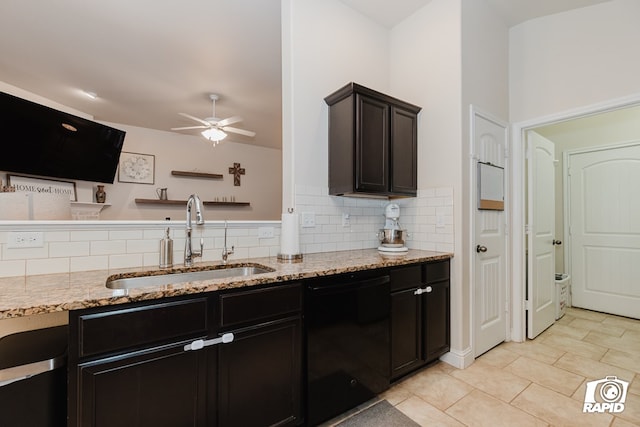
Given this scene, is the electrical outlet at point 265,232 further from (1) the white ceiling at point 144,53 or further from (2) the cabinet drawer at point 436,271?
(1) the white ceiling at point 144,53

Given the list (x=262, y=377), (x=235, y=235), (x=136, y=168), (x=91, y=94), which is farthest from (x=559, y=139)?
(x=136, y=168)

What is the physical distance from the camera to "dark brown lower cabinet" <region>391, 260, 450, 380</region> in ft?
6.62

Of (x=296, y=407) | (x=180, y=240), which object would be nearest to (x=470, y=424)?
(x=296, y=407)

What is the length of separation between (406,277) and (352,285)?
0.54 meters

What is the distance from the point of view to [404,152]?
2592 millimetres

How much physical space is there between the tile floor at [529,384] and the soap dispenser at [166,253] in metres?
1.68

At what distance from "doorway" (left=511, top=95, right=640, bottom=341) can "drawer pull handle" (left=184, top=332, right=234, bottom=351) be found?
2.82 metres

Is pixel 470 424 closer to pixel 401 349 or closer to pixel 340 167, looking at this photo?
pixel 401 349

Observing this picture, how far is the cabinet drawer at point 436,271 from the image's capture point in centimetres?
223

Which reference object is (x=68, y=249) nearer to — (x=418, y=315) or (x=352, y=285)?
(x=352, y=285)

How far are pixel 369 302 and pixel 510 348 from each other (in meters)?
1.86

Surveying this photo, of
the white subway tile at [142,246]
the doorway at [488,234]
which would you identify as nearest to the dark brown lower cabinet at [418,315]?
the doorway at [488,234]

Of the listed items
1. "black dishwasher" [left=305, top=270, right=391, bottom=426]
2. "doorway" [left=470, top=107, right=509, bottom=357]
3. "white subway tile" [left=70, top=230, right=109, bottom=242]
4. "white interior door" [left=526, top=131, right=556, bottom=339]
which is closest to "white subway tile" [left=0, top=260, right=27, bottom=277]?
"white subway tile" [left=70, top=230, right=109, bottom=242]

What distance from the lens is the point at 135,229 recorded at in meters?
1.73
